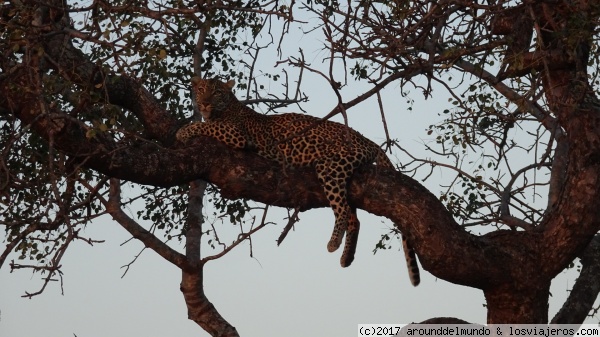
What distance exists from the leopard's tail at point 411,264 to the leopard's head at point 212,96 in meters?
2.22

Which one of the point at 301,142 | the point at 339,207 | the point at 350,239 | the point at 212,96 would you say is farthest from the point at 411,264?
the point at 212,96

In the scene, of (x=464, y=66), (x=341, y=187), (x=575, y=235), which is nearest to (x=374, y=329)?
(x=341, y=187)

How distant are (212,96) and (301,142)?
1274 mm

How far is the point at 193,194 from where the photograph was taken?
31.5ft

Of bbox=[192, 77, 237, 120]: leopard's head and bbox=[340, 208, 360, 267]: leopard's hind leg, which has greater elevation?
bbox=[192, 77, 237, 120]: leopard's head

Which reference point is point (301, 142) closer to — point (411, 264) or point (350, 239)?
point (350, 239)

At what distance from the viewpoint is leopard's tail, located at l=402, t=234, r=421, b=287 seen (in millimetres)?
8805

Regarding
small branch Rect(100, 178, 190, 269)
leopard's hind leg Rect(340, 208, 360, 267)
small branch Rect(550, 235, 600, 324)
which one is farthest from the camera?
leopard's hind leg Rect(340, 208, 360, 267)

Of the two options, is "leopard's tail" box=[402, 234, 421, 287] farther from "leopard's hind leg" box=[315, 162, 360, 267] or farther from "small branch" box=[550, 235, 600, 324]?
"small branch" box=[550, 235, 600, 324]

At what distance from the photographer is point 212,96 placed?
9.66 meters

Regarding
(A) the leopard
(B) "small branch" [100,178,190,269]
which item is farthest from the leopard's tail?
(B) "small branch" [100,178,190,269]

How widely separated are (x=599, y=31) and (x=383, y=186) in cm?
195

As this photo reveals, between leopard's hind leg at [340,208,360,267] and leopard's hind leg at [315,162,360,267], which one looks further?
leopard's hind leg at [340,208,360,267]

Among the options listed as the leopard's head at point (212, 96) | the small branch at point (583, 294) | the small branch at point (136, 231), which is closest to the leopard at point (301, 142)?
the leopard's head at point (212, 96)
